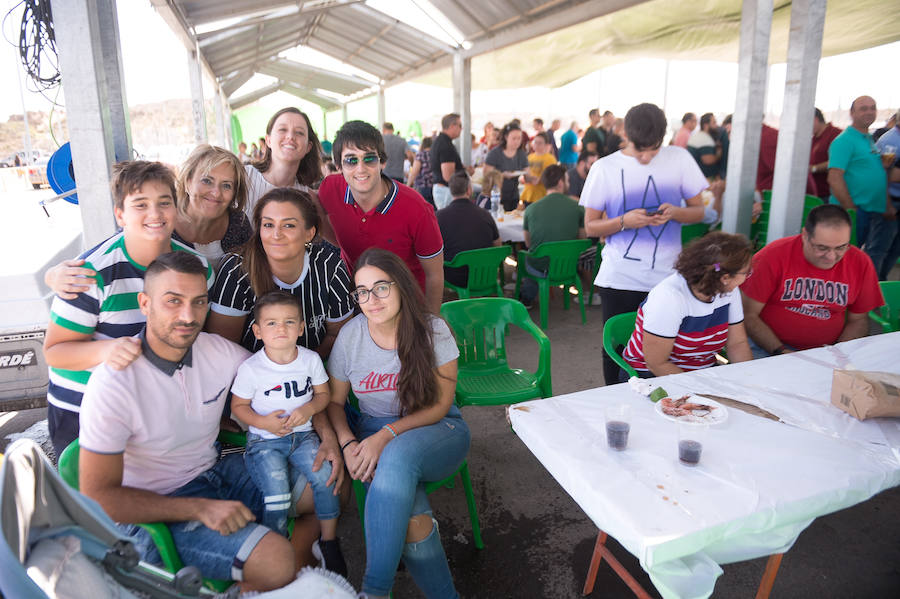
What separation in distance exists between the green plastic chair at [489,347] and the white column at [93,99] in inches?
74.4

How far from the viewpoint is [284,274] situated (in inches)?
83.8

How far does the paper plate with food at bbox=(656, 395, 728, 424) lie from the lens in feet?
5.50

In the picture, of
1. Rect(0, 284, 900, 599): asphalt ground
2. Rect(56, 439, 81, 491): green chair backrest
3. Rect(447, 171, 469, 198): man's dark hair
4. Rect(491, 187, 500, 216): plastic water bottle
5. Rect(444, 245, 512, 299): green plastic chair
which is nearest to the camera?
Rect(56, 439, 81, 491): green chair backrest

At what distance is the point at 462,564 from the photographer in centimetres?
217

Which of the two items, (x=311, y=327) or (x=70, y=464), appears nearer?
(x=70, y=464)

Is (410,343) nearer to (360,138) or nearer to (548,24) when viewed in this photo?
(360,138)

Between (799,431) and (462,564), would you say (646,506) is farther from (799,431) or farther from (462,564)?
(462,564)

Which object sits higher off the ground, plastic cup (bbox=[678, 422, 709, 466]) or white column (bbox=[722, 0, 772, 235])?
white column (bbox=[722, 0, 772, 235])

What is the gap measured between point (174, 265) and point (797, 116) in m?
4.32

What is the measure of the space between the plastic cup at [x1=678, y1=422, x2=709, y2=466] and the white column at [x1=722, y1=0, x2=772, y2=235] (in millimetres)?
3415

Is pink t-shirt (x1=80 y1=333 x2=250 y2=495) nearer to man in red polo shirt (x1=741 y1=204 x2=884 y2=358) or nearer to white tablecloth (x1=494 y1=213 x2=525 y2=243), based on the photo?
man in red polo shirt (x1=741 y1=204 x2=884 y2=358)

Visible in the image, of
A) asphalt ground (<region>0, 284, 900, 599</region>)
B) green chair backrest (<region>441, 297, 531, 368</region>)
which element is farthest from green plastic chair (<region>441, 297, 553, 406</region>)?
asphalt ground (<region>0, 284, 900, 599</region>)

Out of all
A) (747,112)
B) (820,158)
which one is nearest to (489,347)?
(747,112)

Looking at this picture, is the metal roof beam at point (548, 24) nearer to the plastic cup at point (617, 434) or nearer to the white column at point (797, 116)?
the white column at point (797, 116)
